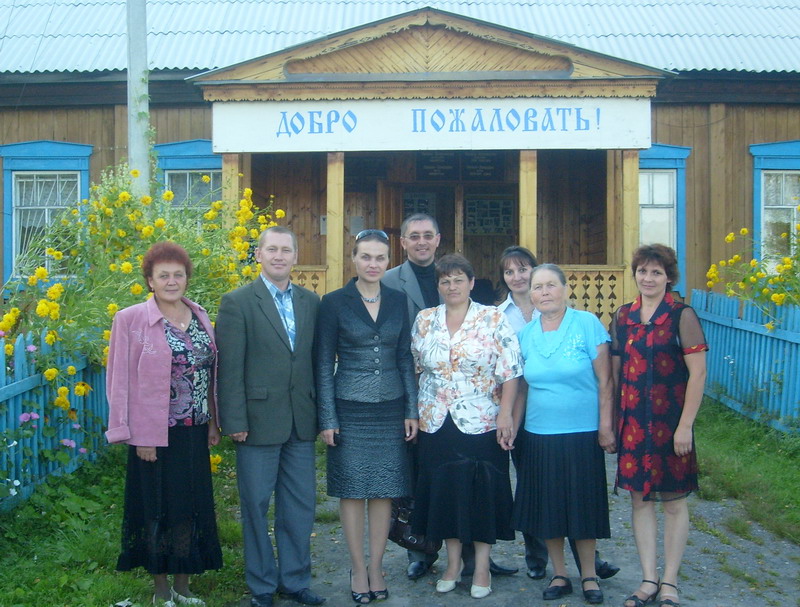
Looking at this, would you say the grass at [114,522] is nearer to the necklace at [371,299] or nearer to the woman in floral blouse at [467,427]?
the woman in floral blouse at [467,427]

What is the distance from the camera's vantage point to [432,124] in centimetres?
999

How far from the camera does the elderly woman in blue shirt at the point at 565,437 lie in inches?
172

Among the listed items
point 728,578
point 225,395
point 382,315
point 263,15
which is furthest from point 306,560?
point 263,15

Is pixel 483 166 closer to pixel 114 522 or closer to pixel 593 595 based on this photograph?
pixel 114 522

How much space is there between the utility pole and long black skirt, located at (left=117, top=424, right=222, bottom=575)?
4.09 m

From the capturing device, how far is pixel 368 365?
4426 millimetres

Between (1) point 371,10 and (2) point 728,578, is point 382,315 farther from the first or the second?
(1) point 371,10

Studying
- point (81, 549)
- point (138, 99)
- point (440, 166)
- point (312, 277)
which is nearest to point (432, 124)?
→ point (312, 277)

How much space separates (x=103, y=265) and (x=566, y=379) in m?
3.72

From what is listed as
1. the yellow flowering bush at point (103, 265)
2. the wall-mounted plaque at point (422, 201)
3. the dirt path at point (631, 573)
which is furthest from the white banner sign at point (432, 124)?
the dirt path at point (631, 573)

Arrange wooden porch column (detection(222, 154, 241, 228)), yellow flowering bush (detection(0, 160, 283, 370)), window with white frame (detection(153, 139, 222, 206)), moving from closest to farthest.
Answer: yellow flowering bush (detection(0, 160, 283, 370)) < wooden porch column (detection(222, 154, 241, 228)) < window with white frame (detection(153, 139, 222, 206))

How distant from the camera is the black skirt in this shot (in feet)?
14.3

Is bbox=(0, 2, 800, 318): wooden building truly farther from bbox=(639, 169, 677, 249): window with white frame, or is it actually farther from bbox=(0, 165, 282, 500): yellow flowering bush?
bbox=(0, 165, 282, 500): yellow flowering bush

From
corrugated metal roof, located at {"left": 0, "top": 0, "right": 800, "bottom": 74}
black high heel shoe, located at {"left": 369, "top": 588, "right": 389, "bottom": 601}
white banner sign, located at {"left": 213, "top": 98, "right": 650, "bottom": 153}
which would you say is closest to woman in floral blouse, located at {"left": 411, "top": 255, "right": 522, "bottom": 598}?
black high heel shoe, located at {"left": 369, "top": 588, "right": 389, "bottom": 601}
